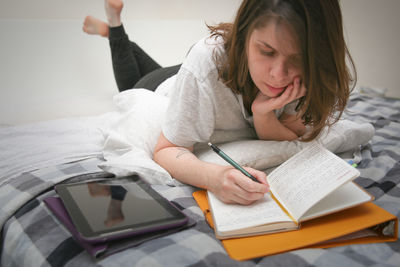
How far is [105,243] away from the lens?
503 millimetres

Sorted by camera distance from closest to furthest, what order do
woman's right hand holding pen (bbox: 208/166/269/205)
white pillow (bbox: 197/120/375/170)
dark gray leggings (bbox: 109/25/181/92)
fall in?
woman's right hand holding pen (bbox: 208/166/269/205) < white pillow (bbox: 197/120/375/170) < dark gray leggings (bbox: 109/25/181/92)

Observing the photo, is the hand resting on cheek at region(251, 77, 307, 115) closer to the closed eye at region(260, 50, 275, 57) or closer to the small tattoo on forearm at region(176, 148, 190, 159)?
the closed eye at region(260, 50, 275, 57)

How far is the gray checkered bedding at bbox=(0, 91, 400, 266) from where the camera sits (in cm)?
49

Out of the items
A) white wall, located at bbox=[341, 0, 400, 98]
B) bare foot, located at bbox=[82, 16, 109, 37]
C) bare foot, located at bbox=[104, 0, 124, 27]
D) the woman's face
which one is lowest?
white wall, located at bbox=[341, 0, 400, 98]

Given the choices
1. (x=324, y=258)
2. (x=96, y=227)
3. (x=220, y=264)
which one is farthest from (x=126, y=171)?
(x=324, y=258)

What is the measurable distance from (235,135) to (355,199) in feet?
1.41

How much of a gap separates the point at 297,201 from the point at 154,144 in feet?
1.62

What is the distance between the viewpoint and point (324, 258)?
503mm

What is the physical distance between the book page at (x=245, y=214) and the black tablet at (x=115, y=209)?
7 centimetres

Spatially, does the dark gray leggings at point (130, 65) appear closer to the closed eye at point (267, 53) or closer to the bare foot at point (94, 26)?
the bare foot at point (94, 26)

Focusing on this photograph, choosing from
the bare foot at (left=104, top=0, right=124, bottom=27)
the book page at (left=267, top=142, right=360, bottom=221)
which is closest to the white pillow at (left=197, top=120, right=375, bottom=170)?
the book page at (left=267, top=142, right=360, bottom=221)

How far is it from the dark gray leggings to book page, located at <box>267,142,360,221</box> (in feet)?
2.48

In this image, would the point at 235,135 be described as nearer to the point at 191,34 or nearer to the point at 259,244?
the point at 259,244

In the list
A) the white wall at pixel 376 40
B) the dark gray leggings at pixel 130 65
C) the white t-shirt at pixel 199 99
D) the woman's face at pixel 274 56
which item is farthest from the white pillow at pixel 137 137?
the white wall at pixel 376 40
